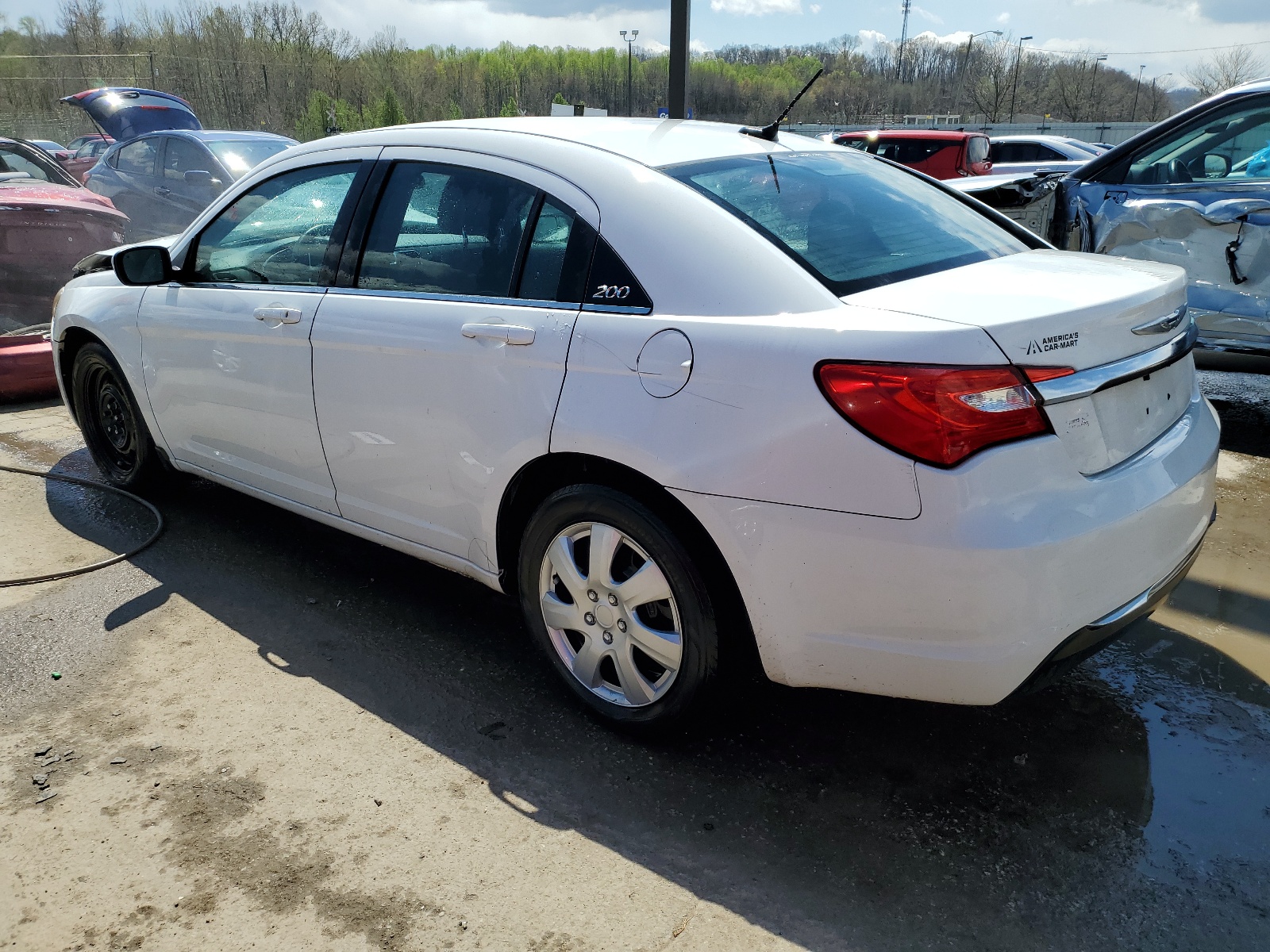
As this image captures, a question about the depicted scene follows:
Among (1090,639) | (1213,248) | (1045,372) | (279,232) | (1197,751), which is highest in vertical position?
(279,232)

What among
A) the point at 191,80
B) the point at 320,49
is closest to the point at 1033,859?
the point at 191,80

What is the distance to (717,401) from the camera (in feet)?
7.67

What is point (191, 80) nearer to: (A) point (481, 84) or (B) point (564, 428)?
(A) point (481, 84)

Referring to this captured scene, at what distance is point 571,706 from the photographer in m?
3.04

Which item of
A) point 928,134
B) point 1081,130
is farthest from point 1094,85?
point 928,134

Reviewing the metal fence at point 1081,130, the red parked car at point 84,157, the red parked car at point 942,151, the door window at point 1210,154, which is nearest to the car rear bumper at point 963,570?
the door window at point 1210,154

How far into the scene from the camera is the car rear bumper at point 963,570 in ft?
6.90

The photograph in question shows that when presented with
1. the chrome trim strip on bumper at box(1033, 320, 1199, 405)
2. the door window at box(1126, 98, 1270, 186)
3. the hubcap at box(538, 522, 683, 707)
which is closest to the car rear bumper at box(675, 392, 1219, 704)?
the chrome trim strip on bumper at box(1033, 320, 1199, 405)

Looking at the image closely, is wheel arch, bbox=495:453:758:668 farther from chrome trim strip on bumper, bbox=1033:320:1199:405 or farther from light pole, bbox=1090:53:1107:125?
light pole, bbox=1090:53:1107:125

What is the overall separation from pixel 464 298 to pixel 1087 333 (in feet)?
5.57

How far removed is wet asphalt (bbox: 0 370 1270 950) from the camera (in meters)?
2.21

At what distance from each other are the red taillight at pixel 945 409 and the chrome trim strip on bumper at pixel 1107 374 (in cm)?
7

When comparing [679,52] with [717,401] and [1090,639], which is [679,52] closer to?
[717,401]

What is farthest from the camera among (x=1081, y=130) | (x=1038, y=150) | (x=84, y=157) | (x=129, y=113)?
(x=1081, y=130)
